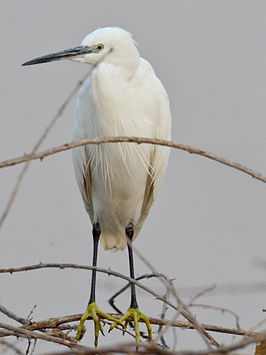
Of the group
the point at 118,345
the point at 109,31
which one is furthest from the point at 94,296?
the point at 118,345

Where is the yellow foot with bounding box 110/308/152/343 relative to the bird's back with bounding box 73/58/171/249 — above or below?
below

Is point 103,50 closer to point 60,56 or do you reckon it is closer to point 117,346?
point 60,56

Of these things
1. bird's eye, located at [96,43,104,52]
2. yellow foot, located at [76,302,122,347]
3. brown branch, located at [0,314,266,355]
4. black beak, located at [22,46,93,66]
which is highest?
bird's eye, located at [96,43,104,52]

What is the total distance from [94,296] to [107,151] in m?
0.46

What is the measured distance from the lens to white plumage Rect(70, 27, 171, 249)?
2021 millimetres

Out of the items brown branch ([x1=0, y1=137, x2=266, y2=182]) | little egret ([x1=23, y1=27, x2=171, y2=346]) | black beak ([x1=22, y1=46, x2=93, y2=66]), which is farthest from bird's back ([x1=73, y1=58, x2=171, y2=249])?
brown branch ([x1=0, y1=137, x2=266, y2=182])

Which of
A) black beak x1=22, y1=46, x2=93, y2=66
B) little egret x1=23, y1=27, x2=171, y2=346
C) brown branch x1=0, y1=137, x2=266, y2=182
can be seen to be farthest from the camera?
little egret x1=23, y1=27, x2=171, y2=346

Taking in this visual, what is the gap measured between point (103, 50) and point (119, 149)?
0.37 m

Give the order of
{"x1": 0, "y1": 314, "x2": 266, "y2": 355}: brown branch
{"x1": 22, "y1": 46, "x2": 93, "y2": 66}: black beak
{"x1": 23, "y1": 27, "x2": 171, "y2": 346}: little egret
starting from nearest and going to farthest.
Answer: {"x1": 0, "y1": 314, "x2": 266, "y2": 355}: brown branch, {"x1": 22, "y1": 46, "x2": 93, "y2": 66}: black beak, {"x1": 23, "y1": 27, "x2": 171, "y2": 346}: little egret

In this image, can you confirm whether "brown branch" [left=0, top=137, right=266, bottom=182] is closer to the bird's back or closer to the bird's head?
the bird's head

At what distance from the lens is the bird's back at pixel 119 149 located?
2.07 meters

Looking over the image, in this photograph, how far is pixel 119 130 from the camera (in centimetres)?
213

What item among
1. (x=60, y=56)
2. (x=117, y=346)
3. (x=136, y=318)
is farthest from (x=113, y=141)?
(x=136, y=318)

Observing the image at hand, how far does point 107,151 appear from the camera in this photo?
222 centimetres
